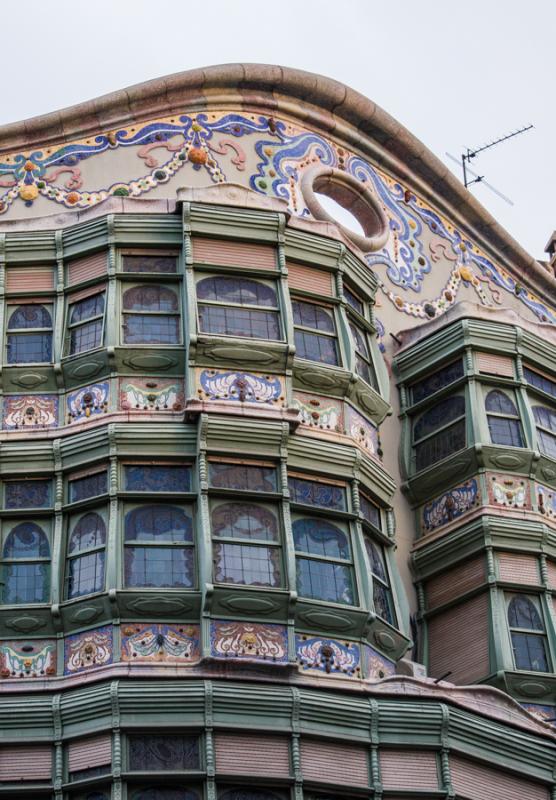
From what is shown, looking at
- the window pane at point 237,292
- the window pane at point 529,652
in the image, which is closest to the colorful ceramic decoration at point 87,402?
the window pane at point 237,292

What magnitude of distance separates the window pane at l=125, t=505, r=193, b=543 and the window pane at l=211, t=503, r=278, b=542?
0.44 metres

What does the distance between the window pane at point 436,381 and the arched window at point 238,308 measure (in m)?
3.72

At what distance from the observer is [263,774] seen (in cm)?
2825

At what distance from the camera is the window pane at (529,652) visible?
106 ft

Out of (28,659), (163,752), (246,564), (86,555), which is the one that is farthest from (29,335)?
(163,752)

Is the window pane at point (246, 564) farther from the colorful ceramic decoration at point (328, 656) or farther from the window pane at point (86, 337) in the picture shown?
the window pane at point (86, 337)

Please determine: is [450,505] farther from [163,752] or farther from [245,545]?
[163,752]

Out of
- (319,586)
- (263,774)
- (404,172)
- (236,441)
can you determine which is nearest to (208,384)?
(236,441)

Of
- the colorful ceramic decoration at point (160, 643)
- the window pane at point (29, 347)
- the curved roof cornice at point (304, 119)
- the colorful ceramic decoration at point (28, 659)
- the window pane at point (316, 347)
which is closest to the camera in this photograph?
the colorful ceramic decoration at point (160, 643)

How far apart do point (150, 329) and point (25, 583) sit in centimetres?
464

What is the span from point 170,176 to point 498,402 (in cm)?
683

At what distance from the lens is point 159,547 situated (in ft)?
98.7

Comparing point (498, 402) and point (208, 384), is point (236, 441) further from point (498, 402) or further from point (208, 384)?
point (498, 402)

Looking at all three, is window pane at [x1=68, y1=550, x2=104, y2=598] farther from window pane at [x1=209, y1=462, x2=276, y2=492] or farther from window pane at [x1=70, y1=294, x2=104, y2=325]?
window pane at [x1=70, y1=294, x2=104, y2=325]
